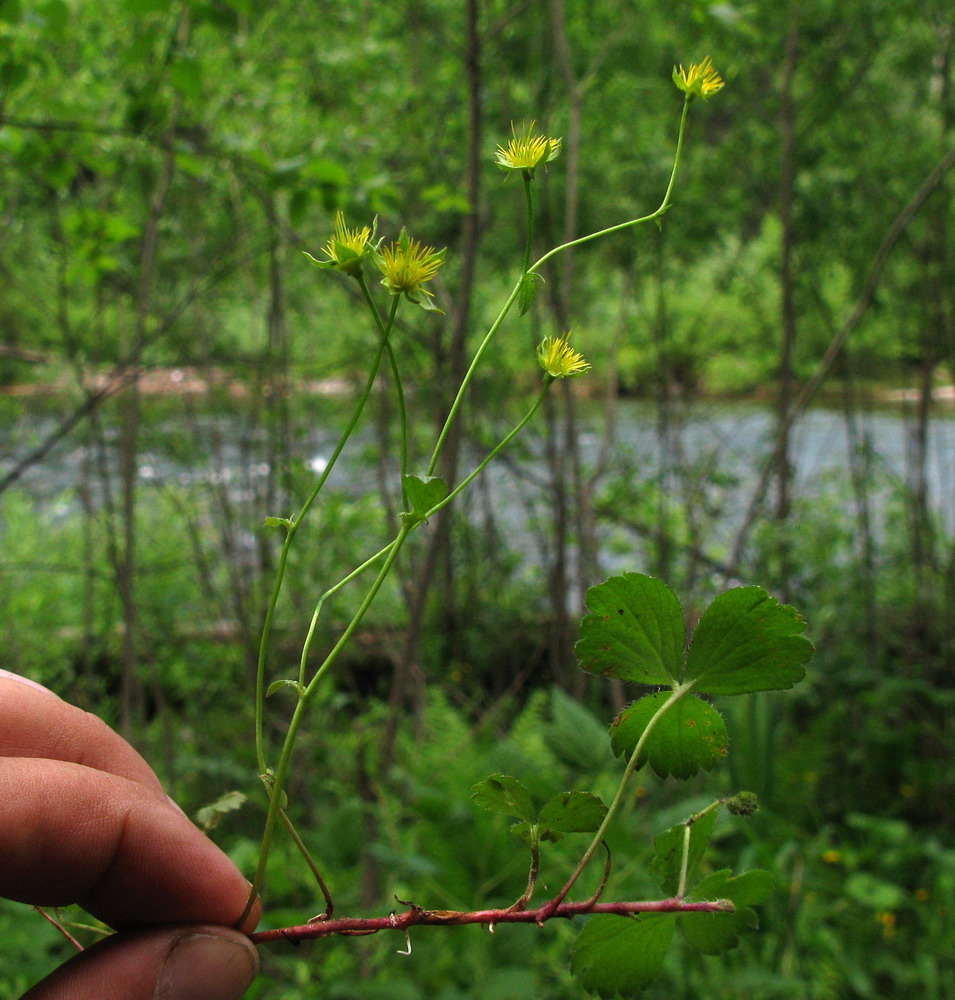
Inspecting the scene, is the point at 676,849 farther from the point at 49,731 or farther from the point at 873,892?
the point at 873,892

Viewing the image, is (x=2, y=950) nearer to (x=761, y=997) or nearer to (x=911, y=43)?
(x=761, y=997)

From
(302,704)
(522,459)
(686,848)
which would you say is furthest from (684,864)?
(522,459)

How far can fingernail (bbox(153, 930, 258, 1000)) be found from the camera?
447mm

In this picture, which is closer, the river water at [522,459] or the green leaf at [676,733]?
the green leaf at [676,733]

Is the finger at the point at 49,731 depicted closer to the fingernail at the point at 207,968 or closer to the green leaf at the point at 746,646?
the fingernail at the point at 207,968

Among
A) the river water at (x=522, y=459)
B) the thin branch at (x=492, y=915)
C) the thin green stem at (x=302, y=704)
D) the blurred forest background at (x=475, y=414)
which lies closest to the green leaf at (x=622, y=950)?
the thin branch at (x=492, y=915)

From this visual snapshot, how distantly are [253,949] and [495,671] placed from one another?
319cm

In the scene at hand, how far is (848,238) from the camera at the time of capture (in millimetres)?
3422

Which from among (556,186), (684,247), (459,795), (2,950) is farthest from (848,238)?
(2,950)

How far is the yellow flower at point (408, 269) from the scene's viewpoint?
328 millimetres

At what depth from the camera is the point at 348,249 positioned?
0.33 metres

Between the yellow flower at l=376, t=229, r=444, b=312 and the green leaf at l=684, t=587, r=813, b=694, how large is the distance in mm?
172

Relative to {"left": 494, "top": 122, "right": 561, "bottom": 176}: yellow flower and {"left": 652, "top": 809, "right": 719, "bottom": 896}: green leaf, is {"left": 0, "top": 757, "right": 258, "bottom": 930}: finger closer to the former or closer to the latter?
{"left": 652, "top": 809, "right": 719, "bottom": 896}: green leaf

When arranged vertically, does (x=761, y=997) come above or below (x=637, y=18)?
below
